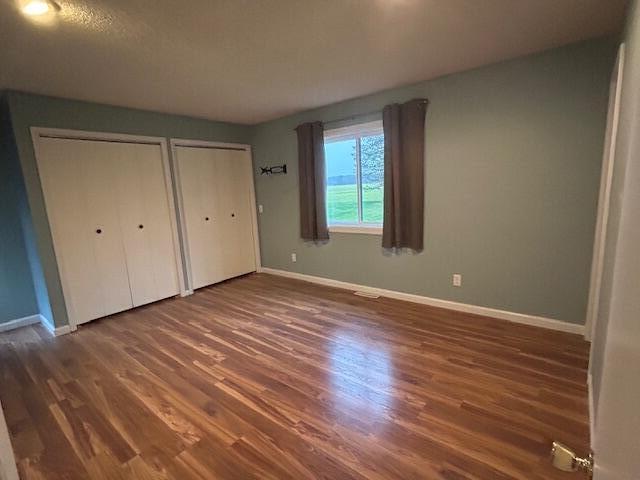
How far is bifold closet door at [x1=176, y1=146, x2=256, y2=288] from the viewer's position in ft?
13.6

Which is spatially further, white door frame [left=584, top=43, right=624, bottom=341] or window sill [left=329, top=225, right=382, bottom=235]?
window sill [left=329, top=225, right=382, bottom=235]

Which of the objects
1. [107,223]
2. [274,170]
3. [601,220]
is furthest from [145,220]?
[601,220]

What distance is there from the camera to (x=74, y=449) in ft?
5.42

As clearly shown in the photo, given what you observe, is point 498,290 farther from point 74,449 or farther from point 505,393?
point 74,449

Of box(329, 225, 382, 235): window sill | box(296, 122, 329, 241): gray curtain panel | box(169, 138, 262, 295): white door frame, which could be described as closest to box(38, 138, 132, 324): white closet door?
box(169, 138, 262, 295): white door frame

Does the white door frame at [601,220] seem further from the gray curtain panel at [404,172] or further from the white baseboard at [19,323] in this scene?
the white baseboard at [19,323]

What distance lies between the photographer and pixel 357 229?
150 inches

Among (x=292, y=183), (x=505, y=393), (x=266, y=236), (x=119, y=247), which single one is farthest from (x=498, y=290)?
(x=119, y=247)

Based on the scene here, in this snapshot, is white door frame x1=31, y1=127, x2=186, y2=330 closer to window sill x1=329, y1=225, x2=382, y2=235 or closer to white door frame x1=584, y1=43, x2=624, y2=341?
window sill x1=329, y1=225, x2=382, y2=235

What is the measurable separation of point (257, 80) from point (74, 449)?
9.62 ft

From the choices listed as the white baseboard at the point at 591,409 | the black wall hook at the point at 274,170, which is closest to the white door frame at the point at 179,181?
the black wall hook at the point at 274,170

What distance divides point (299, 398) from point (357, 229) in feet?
7.38

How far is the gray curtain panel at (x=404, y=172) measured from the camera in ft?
10.2

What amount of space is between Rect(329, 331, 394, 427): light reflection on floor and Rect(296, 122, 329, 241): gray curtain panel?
67.2 inches
